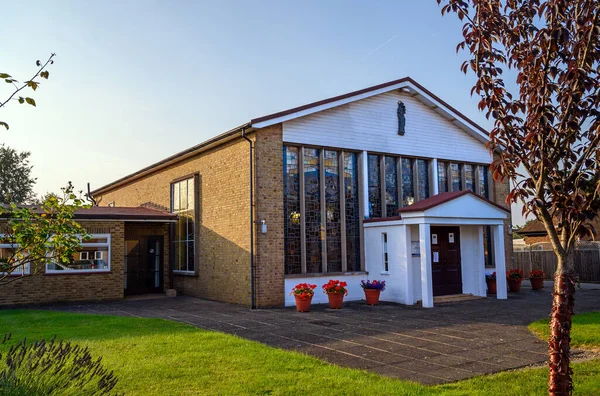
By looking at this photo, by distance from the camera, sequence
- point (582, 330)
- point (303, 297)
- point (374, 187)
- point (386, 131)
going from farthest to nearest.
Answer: point (386, 131)
point (374, 187)
point (303, 297)
point (582, 330)

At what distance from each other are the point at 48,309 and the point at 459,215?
12.2 m

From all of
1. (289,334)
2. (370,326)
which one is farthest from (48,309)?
(370,326)

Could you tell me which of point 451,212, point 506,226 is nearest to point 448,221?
point 451,212

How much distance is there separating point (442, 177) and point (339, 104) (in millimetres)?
5303

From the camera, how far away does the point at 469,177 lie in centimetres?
1934

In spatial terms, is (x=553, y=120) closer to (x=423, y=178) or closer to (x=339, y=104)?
(x=339, y=104)

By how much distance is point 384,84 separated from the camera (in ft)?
54.5

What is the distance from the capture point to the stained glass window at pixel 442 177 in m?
18.4

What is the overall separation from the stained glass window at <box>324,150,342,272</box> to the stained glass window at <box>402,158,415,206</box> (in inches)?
108

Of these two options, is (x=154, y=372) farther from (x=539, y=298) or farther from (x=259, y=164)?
(x=539, y=298)

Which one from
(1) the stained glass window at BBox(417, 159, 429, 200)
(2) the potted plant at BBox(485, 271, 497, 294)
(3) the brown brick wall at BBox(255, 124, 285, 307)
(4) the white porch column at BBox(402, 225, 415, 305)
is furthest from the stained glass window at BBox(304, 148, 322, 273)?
(2) the potted plant at BBox(485, 271, 497, 294)

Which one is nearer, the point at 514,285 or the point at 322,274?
the point at 322,274

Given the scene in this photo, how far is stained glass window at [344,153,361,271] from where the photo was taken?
16.1 m

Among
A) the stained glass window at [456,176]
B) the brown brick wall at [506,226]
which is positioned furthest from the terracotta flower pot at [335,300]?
the brown brick wall at [506,226]
